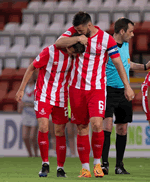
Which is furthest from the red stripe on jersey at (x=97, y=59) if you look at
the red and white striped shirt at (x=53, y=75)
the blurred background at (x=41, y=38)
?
the blurred background at (x=41, y=38)

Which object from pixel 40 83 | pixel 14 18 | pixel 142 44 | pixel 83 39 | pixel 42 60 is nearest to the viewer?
pixel 83 39

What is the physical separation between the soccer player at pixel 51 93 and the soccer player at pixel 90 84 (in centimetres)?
22

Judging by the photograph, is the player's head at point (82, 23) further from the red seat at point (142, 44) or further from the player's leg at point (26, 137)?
the red seat at point (142, 44)

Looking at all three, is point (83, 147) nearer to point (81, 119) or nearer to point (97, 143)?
point (97, 143)

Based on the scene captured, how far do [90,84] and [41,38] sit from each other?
7942 millimetres

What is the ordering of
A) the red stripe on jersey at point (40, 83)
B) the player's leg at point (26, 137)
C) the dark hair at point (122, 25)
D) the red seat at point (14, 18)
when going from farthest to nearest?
1. the red seat at point (14, 18)
2. the player's leg at point (26, 137)
3. the dark hair at point (122, 25)
4. the red stripe on jersey at point (40, 83)

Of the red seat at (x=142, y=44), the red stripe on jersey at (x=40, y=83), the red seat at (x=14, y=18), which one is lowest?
the red stripe on jersey at (x=40, y=83)

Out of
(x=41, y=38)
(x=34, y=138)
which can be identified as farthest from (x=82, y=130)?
(x=41, y=38)

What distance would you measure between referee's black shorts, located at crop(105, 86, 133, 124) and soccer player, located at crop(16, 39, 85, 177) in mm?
532

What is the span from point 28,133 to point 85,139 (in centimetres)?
378

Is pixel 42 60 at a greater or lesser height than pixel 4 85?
lesser

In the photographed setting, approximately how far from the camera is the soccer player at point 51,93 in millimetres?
4117

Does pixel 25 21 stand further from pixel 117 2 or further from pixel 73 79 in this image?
pixel 73 79

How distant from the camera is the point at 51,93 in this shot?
13.7ft
